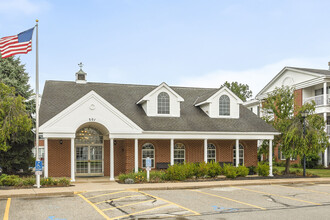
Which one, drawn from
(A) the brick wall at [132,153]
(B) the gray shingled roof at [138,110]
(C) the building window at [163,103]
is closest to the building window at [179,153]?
(A) the brick wall at [132,153]

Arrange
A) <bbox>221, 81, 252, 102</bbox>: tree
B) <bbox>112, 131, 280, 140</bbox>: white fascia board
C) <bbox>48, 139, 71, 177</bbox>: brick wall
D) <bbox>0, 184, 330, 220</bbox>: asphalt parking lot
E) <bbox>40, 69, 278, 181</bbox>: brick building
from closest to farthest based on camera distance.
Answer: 1. <bbox>0, 184, 330, 220</bbox>: asphalt parking lot
2. <bbox>40, 69, 278, 181</bbox>: brick building
3. <bbox>112, 131, 280, 140</bbox>: white fascia board
4. <bbox>48, 139, 71, 177</bbox>: brick wall
5. <bbox>221, 81, 252, 102</bbox>: tree

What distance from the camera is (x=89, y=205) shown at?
1298 cm

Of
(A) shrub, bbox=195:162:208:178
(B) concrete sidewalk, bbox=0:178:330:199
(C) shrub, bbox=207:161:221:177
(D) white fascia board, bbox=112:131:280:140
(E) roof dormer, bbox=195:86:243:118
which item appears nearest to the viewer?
(B) concrete sidewalk, bbox=0:178:330:199

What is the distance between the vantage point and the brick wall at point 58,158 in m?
23.6

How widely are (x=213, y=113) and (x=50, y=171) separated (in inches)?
453

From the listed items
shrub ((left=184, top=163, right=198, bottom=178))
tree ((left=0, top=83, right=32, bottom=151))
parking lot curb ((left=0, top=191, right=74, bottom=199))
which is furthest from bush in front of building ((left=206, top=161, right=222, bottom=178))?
tree ((left=0, top=83, right=32, bottom=151))

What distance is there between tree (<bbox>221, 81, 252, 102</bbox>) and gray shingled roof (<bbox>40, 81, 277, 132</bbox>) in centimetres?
4295

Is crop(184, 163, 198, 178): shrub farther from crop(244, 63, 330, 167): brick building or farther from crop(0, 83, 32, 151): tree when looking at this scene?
crop(244, 63, 330, 167): brick building

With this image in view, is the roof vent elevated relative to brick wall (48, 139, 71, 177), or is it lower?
elevated

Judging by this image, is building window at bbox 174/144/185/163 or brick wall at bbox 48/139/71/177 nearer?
brick wall at bbox 48/139/71/177

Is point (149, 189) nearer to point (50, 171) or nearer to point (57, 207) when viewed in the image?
point (57, 207)

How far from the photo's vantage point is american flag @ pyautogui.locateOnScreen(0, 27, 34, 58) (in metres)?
18.0

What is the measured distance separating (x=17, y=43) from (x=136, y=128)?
321 inches

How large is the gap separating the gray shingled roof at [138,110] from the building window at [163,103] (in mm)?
683
